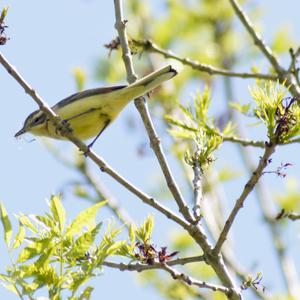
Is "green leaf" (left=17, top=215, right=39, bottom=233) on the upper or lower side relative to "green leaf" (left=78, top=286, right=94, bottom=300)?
upper

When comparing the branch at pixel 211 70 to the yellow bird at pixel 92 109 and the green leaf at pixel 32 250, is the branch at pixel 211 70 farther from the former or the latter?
the green leaf at pixel 32 250

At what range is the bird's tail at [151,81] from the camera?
135 inches

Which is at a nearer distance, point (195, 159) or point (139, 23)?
point (195, 159)

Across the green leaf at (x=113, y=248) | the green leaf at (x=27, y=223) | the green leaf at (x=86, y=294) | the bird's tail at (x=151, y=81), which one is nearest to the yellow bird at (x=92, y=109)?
the bird's tail at (x=151, y=81)

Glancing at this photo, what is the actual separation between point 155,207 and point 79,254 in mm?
490

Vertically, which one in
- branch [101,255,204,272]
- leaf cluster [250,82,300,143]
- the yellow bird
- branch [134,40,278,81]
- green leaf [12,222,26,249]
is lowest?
green leaf [12,222,26,249]

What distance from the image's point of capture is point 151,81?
356 cm

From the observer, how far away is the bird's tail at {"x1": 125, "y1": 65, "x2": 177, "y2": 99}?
3434mm

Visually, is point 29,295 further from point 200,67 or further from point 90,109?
point 90,109

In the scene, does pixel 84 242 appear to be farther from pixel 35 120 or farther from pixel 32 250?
pixel 35 120

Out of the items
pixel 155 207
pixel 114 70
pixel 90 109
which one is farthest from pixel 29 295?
pixel 114 70

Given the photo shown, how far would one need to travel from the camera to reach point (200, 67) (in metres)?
3.61

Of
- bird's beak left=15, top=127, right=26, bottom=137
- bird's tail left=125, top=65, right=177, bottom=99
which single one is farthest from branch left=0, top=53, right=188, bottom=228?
bird's beak left=15, top=127, right=26, bottom=137

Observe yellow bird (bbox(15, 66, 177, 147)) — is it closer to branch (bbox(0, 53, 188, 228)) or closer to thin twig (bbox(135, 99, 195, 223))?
thin twig (bbox(135, 99, 195, 223))
